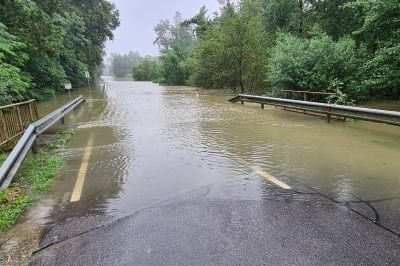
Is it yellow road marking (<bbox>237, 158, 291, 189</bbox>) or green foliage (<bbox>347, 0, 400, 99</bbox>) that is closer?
yellow road marking (<bbox>237, 158, 291, 189</bbox>)

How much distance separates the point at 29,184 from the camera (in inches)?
271

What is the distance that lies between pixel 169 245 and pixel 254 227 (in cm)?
112

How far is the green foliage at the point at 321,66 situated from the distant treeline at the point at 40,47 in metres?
12.6

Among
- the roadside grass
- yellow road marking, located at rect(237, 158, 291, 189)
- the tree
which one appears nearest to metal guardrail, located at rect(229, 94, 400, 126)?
yellow road marking, located at rect(237, 158, 291, 189)

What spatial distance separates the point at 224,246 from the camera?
4.20 meters

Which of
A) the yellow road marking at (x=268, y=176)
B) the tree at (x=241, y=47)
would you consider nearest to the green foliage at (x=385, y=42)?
the yellow road marking at (x=268, y=176)

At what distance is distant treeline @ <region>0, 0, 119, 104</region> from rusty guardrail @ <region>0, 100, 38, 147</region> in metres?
1.04

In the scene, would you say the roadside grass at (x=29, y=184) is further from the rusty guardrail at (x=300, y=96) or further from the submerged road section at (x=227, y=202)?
the rusty guardrail at (x=300, y=96)

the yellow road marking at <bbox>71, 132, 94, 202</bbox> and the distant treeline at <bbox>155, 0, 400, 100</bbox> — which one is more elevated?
the distant treeline at <bbox>155, 0, 400, 100</bbox>

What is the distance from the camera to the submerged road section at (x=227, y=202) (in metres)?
4.11

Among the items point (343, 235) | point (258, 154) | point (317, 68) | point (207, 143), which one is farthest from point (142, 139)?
point (317, 68)

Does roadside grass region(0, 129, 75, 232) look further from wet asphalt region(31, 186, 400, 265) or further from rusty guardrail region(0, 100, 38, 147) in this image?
wet asphalt region(31, 186, 400, 265)

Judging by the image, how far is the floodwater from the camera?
18.9 ft

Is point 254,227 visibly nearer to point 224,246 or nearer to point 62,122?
point 224,246
